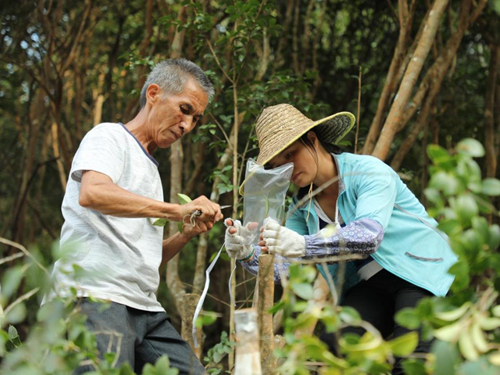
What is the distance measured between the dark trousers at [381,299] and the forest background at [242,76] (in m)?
1.27

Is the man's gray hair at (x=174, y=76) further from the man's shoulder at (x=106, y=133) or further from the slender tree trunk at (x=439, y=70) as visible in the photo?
the slender tree trunk at (x=439, y=70)

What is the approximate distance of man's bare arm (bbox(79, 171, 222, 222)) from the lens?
225 centimetres

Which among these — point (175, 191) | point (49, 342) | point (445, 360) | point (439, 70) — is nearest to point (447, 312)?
point (445, 360)

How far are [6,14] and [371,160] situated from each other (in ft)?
18.2

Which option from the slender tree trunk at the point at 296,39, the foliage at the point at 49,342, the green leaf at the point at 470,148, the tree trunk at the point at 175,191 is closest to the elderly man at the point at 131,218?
the foliage at the point at 49,342

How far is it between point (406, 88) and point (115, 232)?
2.31 m

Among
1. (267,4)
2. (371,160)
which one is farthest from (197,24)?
(371,160)

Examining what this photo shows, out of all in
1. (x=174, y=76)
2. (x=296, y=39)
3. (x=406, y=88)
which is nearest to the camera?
(x=174, y=76)

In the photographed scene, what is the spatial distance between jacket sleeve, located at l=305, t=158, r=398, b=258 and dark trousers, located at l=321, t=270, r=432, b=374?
252 mm

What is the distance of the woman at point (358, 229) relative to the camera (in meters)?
2.38

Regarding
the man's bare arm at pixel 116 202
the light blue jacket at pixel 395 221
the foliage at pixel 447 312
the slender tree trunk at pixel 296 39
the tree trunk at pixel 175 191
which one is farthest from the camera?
the slender tree trunk at pixel 296 39

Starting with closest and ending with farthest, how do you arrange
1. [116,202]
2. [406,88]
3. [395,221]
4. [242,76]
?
[116,202] → [395,221] → [406,88] → [242,76]

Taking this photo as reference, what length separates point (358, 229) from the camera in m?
2.36

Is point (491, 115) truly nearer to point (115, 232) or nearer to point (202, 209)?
point (202, 209)
